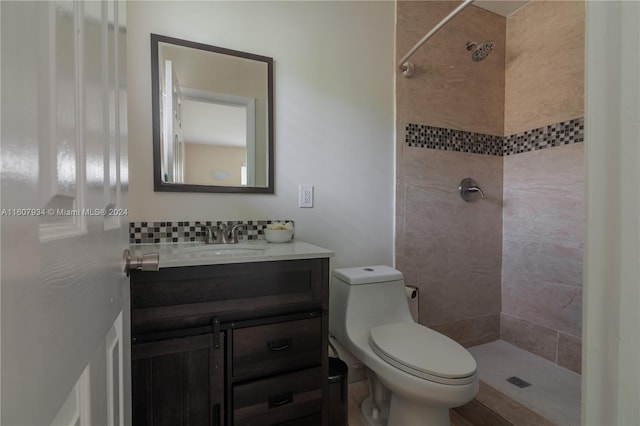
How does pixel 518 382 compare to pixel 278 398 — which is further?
pixel 518 382

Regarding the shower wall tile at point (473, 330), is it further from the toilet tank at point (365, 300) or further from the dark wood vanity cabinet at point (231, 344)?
the dark wood vanity cabinet at point (231, 344)

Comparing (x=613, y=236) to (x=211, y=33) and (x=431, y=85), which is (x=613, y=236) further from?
(x=431, y=85)

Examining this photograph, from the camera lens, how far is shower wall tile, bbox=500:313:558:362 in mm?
1877

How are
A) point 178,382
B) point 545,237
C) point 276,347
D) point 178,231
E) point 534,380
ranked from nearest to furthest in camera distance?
point 178,382
point 276,347
point 178,231
point 534,380
point 545,237

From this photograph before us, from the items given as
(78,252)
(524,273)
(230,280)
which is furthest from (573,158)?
(78,252)

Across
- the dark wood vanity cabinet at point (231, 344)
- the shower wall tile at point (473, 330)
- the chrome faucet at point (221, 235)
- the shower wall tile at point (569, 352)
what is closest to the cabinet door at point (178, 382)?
the dark wood vanity cabinet at point (231, 344)

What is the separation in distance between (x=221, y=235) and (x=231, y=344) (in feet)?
1.89

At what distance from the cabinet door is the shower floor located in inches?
61.6

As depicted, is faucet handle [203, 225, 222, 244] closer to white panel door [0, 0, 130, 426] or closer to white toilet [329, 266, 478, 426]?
white toilet [329, 266, 478, 426]

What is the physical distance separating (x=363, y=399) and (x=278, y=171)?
136cm

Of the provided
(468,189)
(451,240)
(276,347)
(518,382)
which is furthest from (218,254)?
(518,382)

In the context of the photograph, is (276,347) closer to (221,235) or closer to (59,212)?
(221,235)

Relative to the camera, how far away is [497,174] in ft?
7.01

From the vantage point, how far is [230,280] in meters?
0.98
